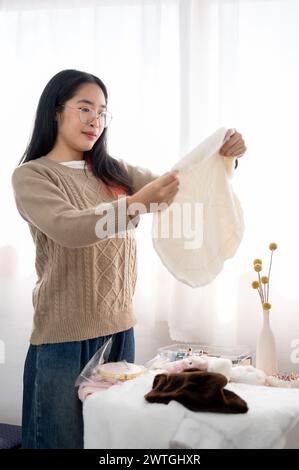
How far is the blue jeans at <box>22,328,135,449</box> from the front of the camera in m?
1.34

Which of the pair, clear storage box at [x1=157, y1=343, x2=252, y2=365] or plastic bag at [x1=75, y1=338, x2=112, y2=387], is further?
clear storage box at [x1=157, y1=343, x2=252, y2=365]

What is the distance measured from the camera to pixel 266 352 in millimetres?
1860

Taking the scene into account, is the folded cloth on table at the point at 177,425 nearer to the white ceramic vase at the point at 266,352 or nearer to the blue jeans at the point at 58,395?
the blue jeans at the point at 58,395

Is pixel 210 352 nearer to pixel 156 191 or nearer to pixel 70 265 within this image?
pixel 70 265

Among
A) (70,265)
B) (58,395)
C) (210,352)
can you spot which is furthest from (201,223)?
(210,352)

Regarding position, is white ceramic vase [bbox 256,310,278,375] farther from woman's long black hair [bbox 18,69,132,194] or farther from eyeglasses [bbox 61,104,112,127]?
eyeglasses [bbox 61,104,112,127]

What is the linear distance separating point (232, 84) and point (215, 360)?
1.21 m

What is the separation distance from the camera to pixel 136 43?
2299 millimetres

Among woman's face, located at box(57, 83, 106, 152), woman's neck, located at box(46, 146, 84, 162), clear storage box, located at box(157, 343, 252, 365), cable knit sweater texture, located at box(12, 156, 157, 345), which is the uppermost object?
woman's face, located at box(57, 83, 106, 152)

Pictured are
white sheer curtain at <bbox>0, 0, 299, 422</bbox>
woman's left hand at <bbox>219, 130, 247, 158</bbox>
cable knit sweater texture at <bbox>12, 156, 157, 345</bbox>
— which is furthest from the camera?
white sheer curtain at <bbox>0, 0, 299, 422</bbox>

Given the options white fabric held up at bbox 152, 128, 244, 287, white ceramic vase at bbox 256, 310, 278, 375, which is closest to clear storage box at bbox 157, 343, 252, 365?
white ceramic vase at bbox 256, 310, 278, 375

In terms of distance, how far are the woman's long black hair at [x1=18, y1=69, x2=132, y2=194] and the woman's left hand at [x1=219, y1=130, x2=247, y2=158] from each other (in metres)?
0.30
